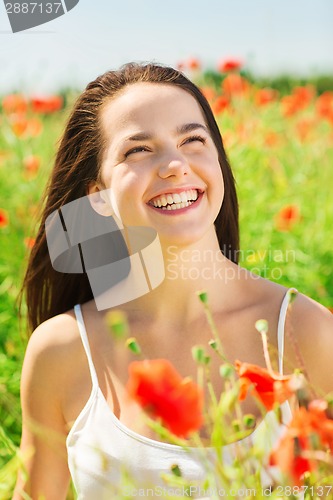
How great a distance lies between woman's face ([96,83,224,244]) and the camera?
1467 millimetres

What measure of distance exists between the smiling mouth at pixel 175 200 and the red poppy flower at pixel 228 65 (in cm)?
210

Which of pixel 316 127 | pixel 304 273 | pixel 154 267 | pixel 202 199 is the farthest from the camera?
pixel 316 127

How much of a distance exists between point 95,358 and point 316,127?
2.62 metres

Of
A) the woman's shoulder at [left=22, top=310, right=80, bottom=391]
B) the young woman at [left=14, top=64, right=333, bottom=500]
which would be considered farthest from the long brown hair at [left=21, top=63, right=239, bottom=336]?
the woman's shoulder at [left=22, top=310, right=80, bottom=391]

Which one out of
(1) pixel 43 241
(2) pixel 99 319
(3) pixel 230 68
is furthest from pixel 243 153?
(2) pixel 99 319

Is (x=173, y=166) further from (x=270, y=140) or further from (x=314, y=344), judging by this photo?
(x=270, y=140)

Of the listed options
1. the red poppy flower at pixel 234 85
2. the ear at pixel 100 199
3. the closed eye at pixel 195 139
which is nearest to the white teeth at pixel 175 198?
the closed eye at pixel 195 139

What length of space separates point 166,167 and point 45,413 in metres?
0.59

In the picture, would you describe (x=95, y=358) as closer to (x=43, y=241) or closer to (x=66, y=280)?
(x=66, y=280)

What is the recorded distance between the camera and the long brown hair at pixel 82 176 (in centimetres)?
170

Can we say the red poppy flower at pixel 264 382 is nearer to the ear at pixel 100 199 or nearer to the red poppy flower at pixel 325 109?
the ear at pixel 100 199

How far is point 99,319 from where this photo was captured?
168cm

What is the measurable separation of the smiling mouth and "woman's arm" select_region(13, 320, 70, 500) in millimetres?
384

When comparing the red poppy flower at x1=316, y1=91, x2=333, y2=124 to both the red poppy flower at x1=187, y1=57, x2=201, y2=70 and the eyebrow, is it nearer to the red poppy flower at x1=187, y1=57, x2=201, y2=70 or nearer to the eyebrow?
the red poppy flower at x1=187, y1=57, x2=201, y2=70
